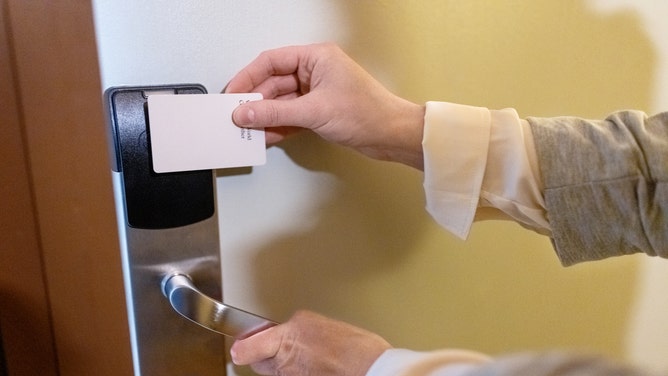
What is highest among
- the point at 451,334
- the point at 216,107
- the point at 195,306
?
the point at 216,107

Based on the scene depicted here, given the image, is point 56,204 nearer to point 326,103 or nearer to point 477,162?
point 326,103

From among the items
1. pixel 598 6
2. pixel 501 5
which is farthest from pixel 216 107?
pixel 598 6

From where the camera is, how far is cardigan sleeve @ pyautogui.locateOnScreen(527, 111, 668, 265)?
1.33 ft

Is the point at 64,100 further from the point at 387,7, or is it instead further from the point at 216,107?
the point at 387,7

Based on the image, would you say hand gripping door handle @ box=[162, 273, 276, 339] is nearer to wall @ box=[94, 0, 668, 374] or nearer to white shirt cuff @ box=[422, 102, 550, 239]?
wall @ box=[94, 0, 668, 374]

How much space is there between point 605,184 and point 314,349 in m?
0.26

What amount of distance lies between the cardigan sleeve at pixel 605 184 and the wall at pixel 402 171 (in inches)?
4.3

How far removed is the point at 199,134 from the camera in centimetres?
35

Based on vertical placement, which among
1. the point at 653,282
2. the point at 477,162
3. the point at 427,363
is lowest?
the point at 653,282

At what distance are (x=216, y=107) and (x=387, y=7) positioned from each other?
172 mm

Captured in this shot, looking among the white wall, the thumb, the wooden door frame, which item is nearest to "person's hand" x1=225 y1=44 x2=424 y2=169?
the thumb

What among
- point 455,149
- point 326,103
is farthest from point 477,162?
point 326,103

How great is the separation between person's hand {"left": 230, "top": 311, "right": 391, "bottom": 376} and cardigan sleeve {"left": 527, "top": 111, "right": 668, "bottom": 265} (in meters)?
0.18

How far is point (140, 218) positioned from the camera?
0.35 meters
